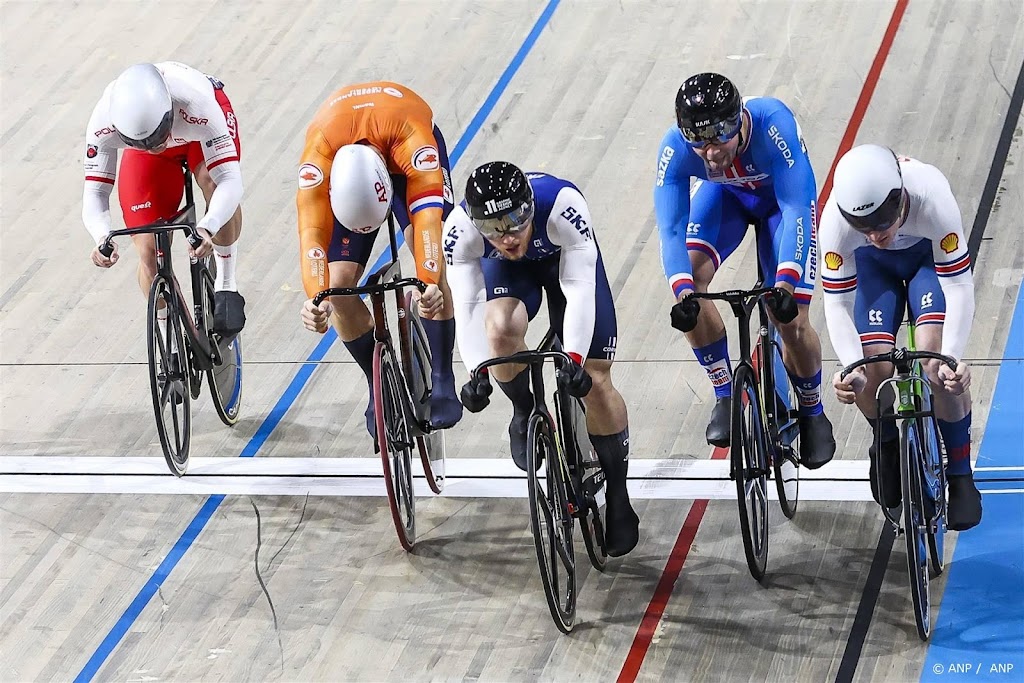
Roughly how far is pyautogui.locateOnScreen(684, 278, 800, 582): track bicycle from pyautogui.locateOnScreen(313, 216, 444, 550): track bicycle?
1010mm

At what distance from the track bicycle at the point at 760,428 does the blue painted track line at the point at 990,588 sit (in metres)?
0.58

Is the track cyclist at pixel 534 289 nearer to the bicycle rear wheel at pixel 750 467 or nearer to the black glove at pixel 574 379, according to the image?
the black glove at pixel 574 379

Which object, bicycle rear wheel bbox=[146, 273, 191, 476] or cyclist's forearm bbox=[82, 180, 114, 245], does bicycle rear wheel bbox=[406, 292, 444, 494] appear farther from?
cyclist's forearm bbox=[82, 180, 114, 245]

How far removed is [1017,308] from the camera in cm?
560

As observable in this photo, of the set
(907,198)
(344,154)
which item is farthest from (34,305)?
(907,198)

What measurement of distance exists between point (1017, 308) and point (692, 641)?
7.26 feet

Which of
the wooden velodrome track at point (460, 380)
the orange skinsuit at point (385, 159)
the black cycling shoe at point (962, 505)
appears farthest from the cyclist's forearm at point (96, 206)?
the black cycling shoe at point (962, 505)

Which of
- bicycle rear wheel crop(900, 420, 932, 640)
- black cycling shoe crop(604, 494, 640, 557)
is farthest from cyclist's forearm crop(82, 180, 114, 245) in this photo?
bicycle rear wheel crop(900, 420, 932, 640)

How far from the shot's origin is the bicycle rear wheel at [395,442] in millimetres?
4434

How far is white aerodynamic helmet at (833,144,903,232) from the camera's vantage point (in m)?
3.81

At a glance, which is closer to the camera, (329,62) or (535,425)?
(535,425)

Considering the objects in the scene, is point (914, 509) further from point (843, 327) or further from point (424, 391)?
point (424, 391)

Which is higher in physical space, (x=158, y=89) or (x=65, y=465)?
(x=158, y=89)

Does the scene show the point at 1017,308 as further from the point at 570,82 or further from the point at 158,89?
the point at 158,89
